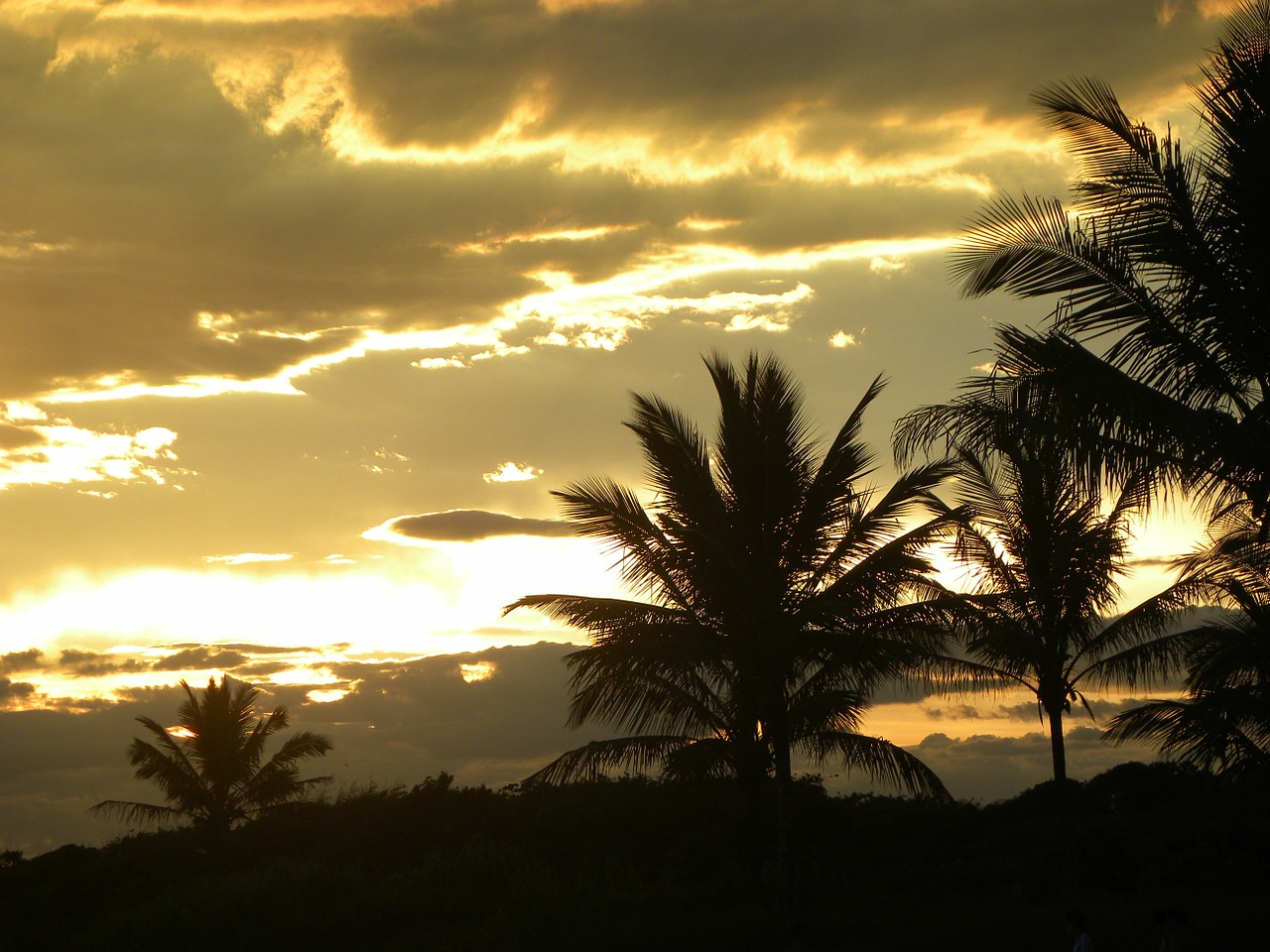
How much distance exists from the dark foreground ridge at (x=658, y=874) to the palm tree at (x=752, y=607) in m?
2.15

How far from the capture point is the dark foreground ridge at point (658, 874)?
16.4m

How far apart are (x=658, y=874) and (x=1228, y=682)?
13.7 meters

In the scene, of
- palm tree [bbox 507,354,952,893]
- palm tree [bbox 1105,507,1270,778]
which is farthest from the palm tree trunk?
palm tree [bbox 1105,507,1270,778]

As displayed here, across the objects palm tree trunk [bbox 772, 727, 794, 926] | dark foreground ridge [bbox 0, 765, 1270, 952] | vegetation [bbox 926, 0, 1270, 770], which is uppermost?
vegetation [bbox 926, 0, 1270, 770]

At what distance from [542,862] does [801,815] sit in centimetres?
627

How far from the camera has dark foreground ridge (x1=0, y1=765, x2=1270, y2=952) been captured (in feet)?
53.8

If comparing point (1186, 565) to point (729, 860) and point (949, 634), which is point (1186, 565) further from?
point (729, 860)

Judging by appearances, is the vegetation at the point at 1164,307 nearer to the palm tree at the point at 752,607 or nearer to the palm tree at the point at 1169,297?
the palm tree at the point at 1169,297

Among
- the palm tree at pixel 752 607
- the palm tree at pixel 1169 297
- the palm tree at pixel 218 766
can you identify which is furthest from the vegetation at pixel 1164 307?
the palm tree at pixel 218 766

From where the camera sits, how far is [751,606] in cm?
1524

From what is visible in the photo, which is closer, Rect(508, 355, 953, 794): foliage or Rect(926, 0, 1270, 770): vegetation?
Rect(926, 0, 1270, 770): vegetation

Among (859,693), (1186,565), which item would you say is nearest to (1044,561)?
(859,693)

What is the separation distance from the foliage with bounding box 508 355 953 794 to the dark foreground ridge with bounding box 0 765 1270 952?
2183 millimetres

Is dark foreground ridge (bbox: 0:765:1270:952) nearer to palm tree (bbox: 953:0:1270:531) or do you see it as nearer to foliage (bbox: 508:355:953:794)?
foliage (bbox: 508:355:953:794)
